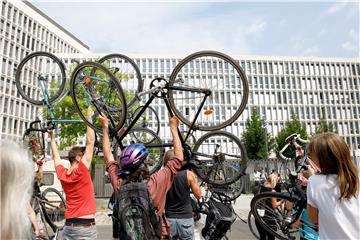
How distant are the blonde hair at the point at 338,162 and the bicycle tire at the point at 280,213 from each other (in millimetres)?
3030

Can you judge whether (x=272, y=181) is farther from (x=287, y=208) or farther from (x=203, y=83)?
(x=203, y=83)

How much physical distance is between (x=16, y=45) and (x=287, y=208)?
222ft

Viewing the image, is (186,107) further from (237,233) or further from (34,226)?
(237,233)

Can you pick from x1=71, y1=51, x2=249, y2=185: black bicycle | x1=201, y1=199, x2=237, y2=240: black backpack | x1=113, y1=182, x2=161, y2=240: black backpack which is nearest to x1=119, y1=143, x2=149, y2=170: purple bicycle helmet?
x1=113, y1=182, x2=161, y2=240: black backpack

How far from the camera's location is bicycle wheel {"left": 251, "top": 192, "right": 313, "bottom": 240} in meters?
5.55

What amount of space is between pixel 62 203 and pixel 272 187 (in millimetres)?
6493

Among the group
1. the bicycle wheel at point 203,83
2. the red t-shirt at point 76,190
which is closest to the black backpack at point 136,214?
the red t-shirt at point 76,190

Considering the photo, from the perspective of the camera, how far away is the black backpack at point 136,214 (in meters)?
2.57

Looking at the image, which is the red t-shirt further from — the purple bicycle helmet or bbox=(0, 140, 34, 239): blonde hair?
bbox=(0, 140, 34, 239): blonde hair

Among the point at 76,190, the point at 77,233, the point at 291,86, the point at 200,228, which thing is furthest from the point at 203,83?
the point at 291,86

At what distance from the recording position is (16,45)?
61.5 metres

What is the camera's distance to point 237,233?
10758 millimetres

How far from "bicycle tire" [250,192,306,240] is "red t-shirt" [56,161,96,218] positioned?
351cm

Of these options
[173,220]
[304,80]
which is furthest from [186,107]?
[304,80]
